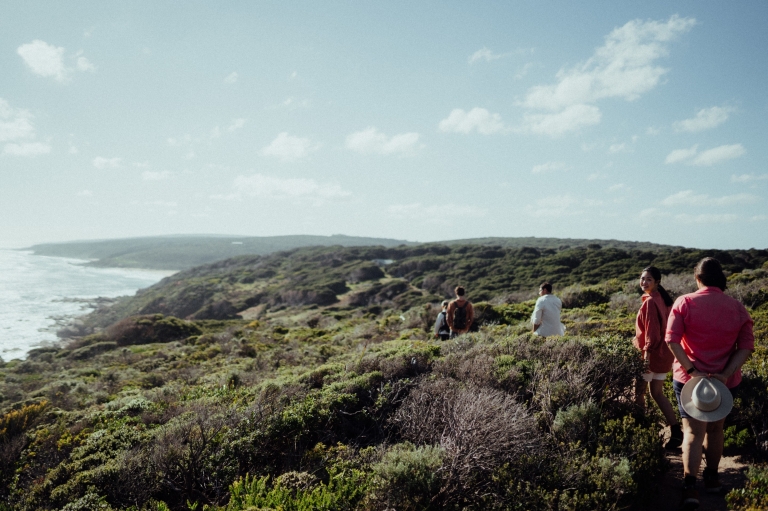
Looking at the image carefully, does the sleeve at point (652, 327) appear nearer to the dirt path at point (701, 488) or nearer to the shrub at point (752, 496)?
the dirt path at point (701, 488)

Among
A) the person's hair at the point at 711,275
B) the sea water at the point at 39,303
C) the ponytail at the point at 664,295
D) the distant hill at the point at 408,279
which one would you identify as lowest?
the sea water at the point at 39,303

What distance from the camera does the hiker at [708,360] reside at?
294 cm

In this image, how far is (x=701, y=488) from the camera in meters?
3.19

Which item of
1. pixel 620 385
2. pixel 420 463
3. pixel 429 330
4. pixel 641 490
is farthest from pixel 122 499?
pixel 429 330

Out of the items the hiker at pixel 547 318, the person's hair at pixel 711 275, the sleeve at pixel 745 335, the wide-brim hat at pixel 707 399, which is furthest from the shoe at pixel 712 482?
the hiker at pixel 547 318

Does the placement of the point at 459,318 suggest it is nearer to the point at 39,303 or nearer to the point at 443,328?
the point at 443,328

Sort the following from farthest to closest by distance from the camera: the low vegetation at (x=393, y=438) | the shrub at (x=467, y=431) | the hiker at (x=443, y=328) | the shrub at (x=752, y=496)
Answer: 1. the hiker at (x=443, y=328)
2. the shrub at (x=467, y=431)
3. the low vegetation at (x=393, y=438)
4. the shrub at (x=752, y=496)

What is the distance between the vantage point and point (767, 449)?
11.3 feet

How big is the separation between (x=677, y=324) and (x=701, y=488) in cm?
135

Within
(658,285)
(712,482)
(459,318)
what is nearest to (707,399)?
(712,482)

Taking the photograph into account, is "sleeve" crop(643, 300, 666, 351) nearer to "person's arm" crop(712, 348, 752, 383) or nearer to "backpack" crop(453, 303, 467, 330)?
"person's arm" crop(712, 348, 752, 383)

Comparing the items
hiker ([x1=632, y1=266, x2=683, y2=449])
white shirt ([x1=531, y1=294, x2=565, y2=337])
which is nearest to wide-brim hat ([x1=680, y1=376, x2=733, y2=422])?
hiker ([x1=632, y1=266, x2=683, y2=449])

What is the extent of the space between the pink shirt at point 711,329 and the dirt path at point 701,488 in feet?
2.72

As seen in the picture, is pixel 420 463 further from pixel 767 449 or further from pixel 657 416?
pixel 767 449
